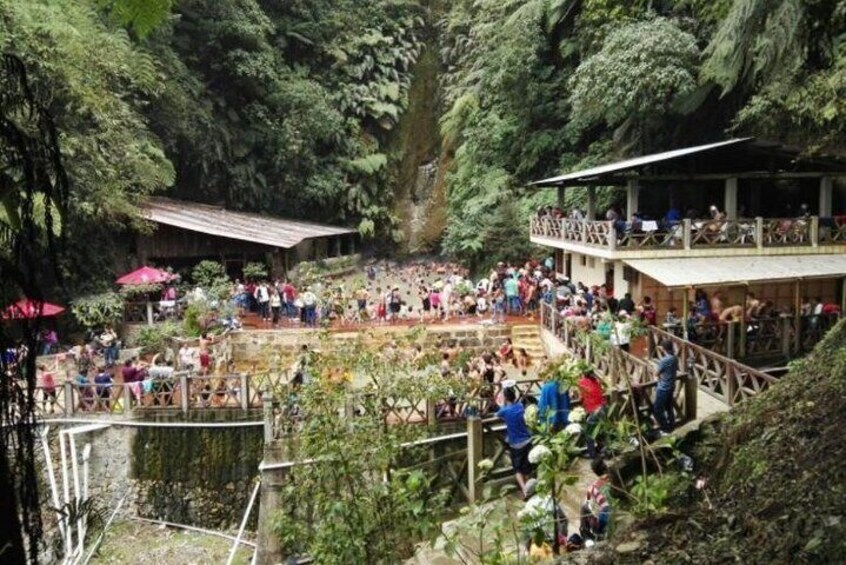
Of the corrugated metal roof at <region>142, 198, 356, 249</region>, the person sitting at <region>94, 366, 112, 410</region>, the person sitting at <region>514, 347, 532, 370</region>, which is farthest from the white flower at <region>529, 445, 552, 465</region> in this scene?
the corrugated metal roof at <region>142, 198, 356, 249</region>

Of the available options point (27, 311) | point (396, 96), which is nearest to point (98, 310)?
point (27, 311)

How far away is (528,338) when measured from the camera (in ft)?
64.5

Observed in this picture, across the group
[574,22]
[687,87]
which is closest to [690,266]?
[687,87]

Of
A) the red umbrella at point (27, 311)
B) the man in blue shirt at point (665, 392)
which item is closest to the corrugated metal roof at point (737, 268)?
the man in blue shirt at point (665, 392)

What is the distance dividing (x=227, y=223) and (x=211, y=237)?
2.93ft

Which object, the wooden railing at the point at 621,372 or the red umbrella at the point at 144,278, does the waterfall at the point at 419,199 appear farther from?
the wooden railing at the point at 621,372

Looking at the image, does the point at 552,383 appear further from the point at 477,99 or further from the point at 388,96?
the point at 388,96

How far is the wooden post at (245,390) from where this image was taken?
1470 cm

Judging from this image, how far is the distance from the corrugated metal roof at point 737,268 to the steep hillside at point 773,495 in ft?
24.9

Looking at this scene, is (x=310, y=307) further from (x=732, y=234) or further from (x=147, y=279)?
(x=732, y=234)

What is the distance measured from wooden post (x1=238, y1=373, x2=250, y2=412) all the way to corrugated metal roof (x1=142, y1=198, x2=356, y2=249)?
10.4m

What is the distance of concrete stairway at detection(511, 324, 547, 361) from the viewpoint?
19.2 metres

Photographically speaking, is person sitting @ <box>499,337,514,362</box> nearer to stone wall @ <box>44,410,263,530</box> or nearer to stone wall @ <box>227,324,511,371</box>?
stone wall @ <box>227,324,511,371</box>

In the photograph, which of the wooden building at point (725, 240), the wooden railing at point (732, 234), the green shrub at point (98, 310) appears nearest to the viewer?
the wooden building at point (725, 240)
